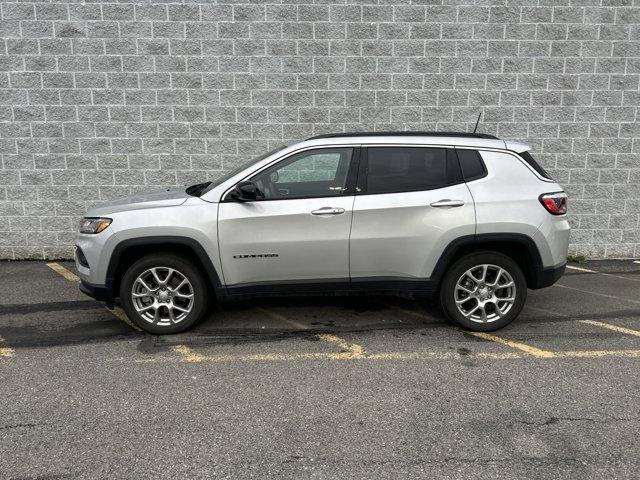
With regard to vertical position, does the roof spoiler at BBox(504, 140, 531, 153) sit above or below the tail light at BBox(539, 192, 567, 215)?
above

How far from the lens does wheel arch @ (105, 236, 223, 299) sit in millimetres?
4766

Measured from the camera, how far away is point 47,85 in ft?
25.0

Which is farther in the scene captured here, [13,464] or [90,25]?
[90,25]

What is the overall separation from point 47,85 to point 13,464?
6.13 metres

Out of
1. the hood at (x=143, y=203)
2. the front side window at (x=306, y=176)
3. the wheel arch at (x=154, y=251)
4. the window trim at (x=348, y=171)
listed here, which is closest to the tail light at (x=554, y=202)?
the window trim at (x=348, y=171)

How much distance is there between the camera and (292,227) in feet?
15.7

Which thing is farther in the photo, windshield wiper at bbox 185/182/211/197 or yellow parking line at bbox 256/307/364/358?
windshield wiper at bbox 185/182/211/197

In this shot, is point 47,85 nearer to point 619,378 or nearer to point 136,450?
point 136,450

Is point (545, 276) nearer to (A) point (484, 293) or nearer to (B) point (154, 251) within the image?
(A) point (484, 293)

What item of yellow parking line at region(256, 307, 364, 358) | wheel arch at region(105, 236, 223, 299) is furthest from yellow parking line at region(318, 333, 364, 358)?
wheel arch at region(105, 236, 223, 299)

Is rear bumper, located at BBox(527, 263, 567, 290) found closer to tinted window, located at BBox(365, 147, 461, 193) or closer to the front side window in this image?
tinted window, located at BBox(365, 147, 461, 193)

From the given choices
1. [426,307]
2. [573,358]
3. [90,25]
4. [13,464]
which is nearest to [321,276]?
[426,307]

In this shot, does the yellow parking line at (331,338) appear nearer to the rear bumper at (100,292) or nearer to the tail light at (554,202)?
the rear bumper at (100,292)

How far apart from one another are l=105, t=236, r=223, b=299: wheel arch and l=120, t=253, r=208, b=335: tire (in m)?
0.07
